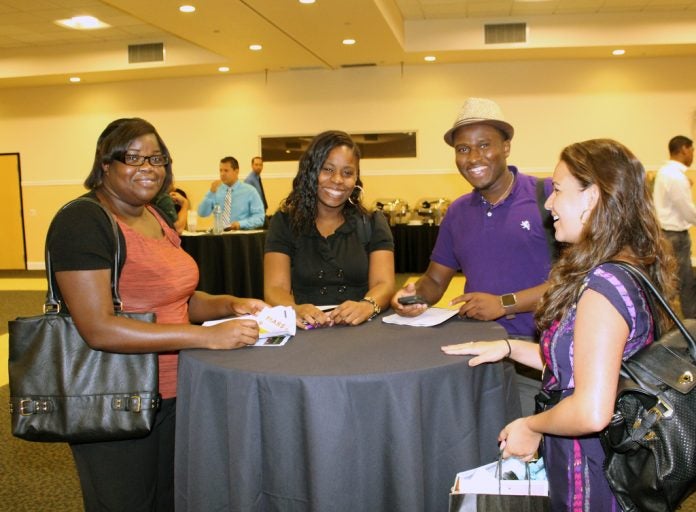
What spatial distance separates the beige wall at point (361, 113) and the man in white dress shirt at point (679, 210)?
532 cm

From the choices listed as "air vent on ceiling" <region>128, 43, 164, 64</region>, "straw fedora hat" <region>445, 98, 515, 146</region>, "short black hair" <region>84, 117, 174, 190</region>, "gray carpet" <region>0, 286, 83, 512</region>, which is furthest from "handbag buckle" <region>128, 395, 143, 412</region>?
"air vent on ceiling" <region>128, 43, 164, 64</region>

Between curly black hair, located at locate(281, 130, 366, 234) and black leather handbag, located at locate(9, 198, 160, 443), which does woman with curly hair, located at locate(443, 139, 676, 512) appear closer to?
black leather handbag, located at locate(9, 198, 160, 443)

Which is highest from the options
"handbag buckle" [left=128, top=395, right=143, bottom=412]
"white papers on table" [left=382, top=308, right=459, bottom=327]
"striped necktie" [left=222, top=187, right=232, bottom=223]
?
"striped necktie" [left=222, top=187, right=232, bottom=223]

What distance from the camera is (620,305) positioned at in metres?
1.29

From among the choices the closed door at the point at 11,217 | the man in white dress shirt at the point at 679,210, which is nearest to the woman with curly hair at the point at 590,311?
the man in white dress shirt at the point at 679,210

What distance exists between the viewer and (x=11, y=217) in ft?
41.8

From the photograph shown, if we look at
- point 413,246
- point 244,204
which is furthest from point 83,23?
point 413,246

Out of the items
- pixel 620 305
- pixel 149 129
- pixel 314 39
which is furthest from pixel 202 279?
pixel 620 305

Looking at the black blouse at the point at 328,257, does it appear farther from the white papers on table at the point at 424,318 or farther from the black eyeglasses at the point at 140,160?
the black eyeglasses at the point at 140,160

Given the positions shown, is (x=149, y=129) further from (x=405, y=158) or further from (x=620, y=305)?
(x=405, y=158)

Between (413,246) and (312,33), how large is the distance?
3.81 meters

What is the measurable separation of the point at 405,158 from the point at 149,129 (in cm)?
980

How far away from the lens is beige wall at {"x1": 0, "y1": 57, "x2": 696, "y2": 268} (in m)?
10.9

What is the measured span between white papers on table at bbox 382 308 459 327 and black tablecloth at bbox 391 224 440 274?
788cm
